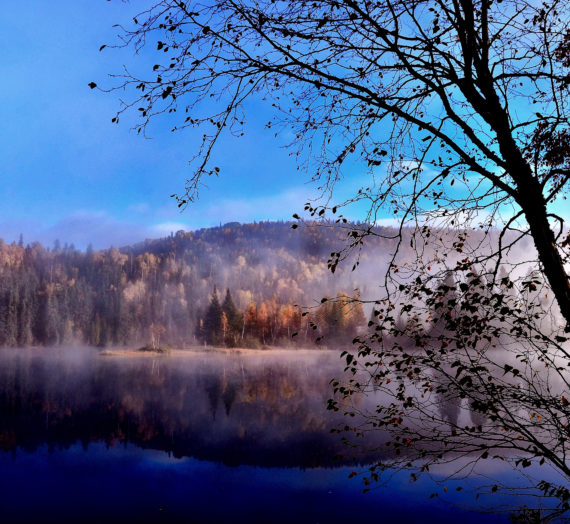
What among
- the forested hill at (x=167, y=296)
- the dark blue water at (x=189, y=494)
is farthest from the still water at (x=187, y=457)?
the forested hill at (x=167, y=296)

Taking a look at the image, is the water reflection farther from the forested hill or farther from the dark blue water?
the forested hill

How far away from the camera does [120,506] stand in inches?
758

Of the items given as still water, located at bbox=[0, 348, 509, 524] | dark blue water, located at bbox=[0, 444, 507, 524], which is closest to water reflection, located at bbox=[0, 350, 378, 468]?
still water, located at bbox=[0, 348, 509, 524]

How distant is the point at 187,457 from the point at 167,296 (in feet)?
324

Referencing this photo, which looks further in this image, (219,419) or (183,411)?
(183,411)

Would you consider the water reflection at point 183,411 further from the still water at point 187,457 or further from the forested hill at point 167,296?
the forested hill at point 167,296

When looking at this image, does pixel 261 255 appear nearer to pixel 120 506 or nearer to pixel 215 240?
pixel 215 240

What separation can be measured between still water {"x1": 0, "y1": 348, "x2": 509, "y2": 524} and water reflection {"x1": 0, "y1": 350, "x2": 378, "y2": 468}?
0.48 feet

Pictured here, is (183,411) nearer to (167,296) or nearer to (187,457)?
(187,457)

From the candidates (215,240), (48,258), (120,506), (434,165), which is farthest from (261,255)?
(434,165)

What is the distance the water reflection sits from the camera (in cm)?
2856

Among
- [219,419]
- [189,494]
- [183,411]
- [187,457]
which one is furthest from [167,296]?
[189,494]

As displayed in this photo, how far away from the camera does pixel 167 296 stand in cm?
12206

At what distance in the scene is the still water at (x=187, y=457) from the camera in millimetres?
18594
